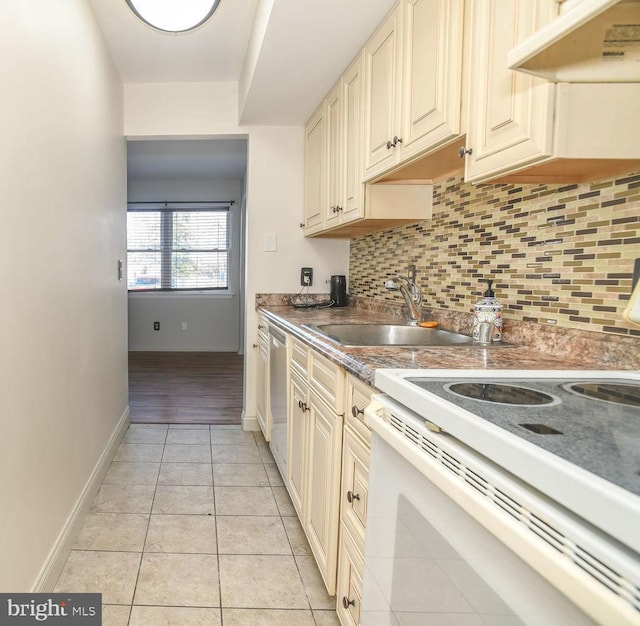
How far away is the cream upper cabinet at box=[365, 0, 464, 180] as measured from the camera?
4.30ft

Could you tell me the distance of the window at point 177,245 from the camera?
Answer: 6.11 meters

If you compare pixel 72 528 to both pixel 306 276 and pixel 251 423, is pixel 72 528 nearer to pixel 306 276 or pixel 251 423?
pixel 251 423

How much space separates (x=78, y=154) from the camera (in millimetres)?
1997

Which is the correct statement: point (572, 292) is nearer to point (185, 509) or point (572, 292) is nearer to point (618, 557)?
point (618, 557)

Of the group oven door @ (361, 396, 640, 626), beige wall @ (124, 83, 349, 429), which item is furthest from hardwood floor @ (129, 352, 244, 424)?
oven door @ (361, 396, 640, 626)

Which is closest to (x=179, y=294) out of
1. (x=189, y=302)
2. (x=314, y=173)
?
(x=189, y=302)

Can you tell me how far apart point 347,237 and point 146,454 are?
188 centimetres

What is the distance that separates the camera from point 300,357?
1.86 metres

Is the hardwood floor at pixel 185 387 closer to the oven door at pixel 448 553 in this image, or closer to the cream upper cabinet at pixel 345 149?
the cream upper cabinet at pixel 345 149

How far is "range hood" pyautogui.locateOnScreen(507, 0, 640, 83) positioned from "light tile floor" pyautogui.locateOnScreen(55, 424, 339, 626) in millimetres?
1585

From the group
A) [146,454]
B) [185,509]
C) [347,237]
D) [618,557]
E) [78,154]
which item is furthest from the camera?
[347,237]

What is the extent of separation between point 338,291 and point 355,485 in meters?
1.95

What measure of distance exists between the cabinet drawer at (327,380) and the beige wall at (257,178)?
1.63 m

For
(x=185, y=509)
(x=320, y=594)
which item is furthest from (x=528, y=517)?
(x=185, y=509)
